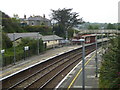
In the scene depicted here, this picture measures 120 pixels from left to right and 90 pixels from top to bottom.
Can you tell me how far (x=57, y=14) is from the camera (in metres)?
73.2

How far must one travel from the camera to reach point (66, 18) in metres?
72.6

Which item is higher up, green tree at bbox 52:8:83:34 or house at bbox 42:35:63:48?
green tree at bbox 52:8:83:34

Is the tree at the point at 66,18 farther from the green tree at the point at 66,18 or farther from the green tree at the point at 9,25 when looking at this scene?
the green tree at the point at 9,25

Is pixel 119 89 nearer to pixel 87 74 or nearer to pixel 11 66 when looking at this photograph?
pixel 87 74

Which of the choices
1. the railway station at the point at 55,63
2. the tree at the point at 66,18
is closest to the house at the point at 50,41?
the railway station at the point at 55,63

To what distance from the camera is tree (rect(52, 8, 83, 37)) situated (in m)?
72.7

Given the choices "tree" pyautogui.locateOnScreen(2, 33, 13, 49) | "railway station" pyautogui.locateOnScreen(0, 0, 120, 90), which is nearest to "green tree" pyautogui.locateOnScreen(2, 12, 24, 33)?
"railway station" pyautogui.locateOnScreen(0, 0, 120, 90)

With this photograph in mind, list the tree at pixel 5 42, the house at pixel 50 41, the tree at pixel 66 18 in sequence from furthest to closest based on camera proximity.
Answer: the tree at pixel 66 18, the house at pixel 50 41, the tree at pixel 5 42

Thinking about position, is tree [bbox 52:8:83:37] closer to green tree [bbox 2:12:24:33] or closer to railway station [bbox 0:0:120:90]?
railway station [bbox 0:0:120:90]

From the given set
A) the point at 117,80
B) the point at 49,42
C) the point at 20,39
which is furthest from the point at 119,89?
the point at 49,42

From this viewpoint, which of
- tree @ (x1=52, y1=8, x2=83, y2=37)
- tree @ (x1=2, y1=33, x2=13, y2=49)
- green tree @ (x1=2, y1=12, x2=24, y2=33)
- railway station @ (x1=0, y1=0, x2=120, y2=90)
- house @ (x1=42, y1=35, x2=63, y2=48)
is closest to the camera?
railway station @ (x1=0, y1=0, x2=120, y2=90)

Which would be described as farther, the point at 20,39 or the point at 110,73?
the point at 20,39

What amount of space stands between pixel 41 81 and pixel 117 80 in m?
9.68

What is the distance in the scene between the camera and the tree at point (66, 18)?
72688 mm
